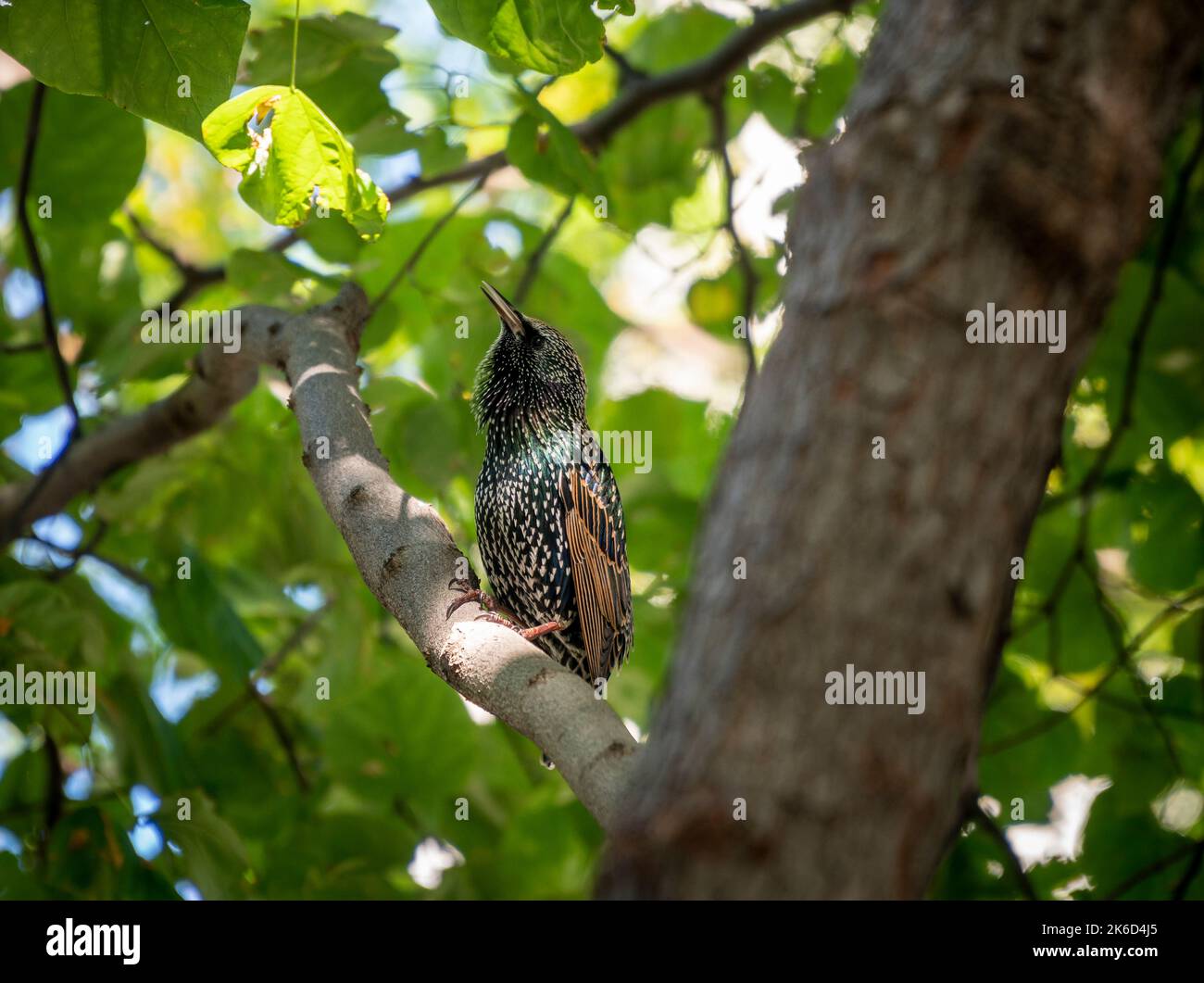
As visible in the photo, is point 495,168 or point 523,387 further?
point 523,387

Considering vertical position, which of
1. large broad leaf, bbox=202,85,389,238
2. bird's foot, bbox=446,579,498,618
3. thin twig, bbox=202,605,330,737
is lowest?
bird's foot, bbox=446,579,498,618

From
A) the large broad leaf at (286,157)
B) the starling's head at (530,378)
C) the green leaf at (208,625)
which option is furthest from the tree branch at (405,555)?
the starling's head at (530,378)

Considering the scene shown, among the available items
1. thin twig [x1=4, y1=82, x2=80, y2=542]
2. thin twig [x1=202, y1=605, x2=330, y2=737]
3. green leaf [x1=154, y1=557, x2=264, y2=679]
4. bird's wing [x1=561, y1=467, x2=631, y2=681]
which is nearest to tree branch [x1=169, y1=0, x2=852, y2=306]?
thin twig [x1=4, y1=82, x2=80, y2=542]

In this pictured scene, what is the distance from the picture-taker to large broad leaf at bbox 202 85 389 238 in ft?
8.64

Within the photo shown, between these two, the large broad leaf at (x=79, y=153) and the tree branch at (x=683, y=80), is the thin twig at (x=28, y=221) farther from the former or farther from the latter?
the tree branch at (x=683, y=80)

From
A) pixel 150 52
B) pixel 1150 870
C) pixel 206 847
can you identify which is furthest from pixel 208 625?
pixel 1150 870

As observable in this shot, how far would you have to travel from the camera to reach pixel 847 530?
1375 mm

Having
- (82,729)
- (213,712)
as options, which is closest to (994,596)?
(82,729)

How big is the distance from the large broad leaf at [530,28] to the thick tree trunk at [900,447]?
1.40m

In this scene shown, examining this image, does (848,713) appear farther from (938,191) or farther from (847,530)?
(938,191)

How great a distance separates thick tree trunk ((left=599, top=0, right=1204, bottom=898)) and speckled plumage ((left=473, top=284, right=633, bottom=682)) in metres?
2.88

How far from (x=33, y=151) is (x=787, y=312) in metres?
3.39

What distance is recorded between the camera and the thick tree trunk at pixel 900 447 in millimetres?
1294

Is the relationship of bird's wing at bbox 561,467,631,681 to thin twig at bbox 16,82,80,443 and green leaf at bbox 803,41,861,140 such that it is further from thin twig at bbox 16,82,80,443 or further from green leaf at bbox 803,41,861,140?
green leaf at bbox 803,41,861,140
